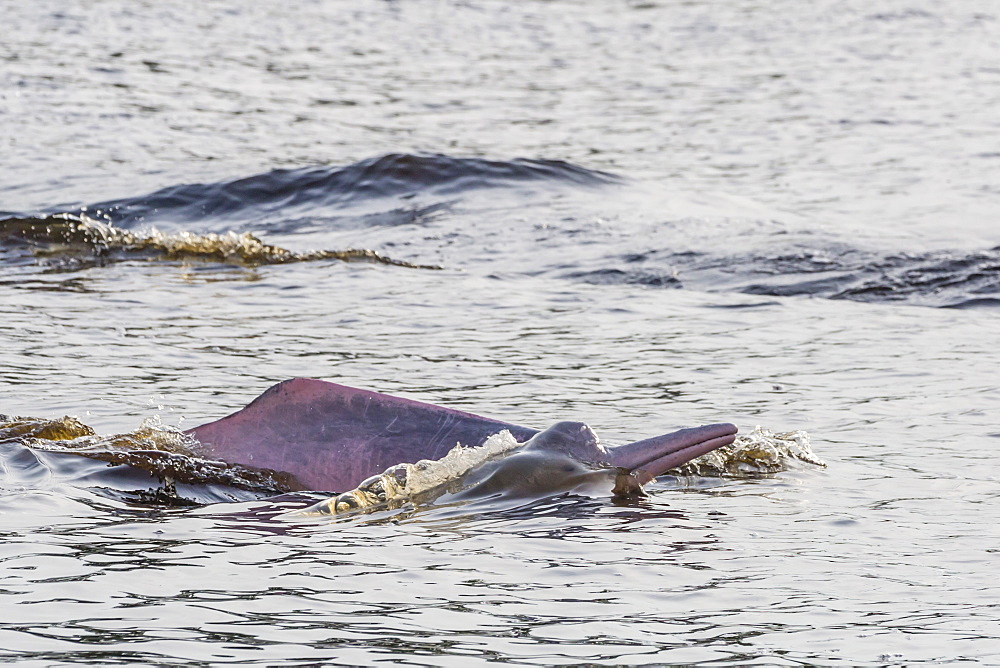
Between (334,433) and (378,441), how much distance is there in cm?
18

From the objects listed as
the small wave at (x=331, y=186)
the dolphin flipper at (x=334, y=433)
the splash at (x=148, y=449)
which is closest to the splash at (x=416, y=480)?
the dolphin flipper at (x=334, y=433)

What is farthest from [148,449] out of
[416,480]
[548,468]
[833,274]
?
[833,274]

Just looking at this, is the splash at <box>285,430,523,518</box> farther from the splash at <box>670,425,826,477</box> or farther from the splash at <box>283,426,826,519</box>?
the splash at <box>670,425,826,477</box>

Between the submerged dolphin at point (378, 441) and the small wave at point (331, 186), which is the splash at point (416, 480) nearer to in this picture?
the submerged dolphin at point (378, 441)

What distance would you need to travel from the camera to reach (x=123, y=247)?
11336 millimetres

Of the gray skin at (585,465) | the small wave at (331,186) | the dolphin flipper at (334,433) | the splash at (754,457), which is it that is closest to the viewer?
the gray skin at (585,465)

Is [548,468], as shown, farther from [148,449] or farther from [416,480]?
[148,449]

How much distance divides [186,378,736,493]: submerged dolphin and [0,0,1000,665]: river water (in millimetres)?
203

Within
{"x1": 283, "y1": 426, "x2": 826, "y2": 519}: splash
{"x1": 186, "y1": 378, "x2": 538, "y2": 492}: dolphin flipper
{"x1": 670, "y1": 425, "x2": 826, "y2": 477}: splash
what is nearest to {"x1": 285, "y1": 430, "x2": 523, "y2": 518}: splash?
{"x1": 283, "y1": 426, "x2": 826, "y2": 519}: splash

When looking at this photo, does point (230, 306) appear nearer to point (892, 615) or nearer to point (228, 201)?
point (228, 201)

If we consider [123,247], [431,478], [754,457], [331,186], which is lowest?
[754,457]

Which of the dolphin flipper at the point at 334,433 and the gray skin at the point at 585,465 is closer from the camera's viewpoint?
the gray skin at the point at 585,465

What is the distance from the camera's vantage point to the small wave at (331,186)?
12.9 metres

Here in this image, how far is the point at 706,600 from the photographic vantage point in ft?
13.1
